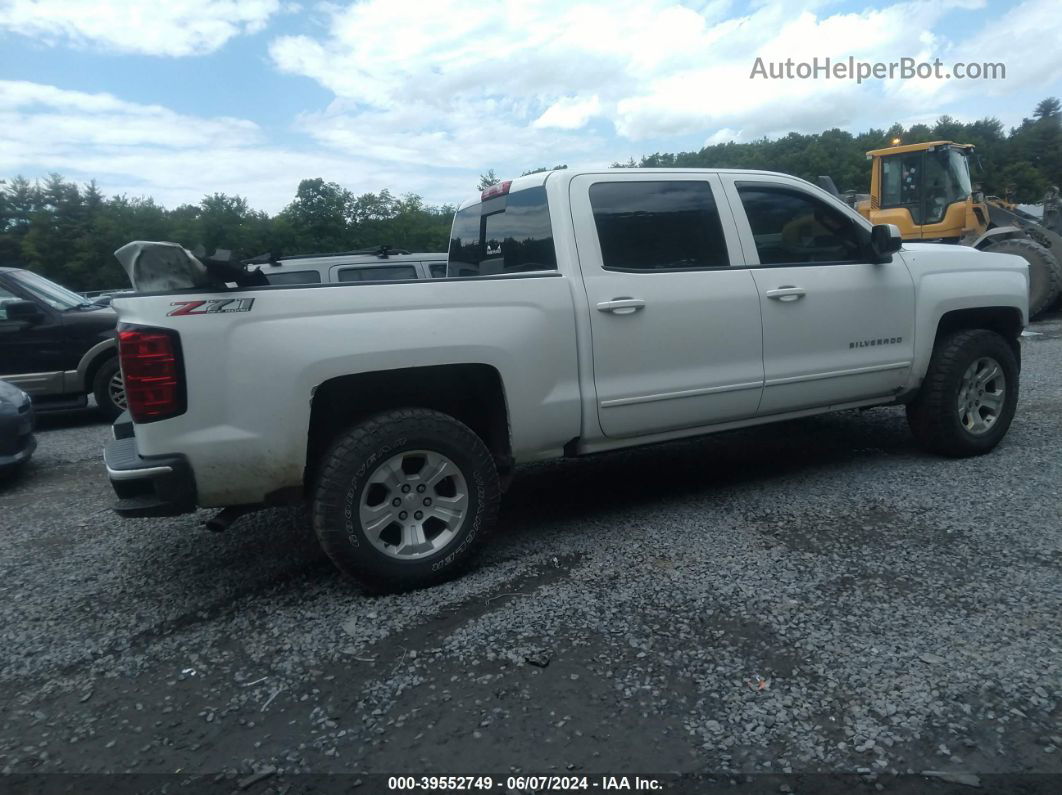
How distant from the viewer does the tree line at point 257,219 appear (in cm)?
1608

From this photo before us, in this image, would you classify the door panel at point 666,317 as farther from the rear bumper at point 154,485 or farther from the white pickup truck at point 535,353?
the rear bumper at point 154,485

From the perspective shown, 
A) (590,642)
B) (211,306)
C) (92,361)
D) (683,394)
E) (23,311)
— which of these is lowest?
(590,642)

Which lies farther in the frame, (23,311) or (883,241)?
(23,311)

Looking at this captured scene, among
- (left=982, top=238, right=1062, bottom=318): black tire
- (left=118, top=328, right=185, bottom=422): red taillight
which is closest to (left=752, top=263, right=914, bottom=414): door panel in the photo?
(left=118, top=328, right=185, bottom=422): red taillight

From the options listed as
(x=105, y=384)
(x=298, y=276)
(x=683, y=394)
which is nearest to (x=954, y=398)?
(x=683, y=394)

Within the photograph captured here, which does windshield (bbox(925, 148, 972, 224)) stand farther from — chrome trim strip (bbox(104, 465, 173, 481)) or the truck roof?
chrome trim strip (bbox(104, 465, 173, 481))

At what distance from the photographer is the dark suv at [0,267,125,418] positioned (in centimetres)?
800

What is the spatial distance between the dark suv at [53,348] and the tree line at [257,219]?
104 centimetres

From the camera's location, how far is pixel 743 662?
2.77 meters

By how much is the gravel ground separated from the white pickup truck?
0.49 metres

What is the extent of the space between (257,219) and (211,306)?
16114 millimetres

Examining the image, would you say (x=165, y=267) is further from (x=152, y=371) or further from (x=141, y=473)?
(x=141, y=473)

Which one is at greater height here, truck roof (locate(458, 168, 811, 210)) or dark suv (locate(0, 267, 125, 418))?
truck roof (locate(458, 168, 811, 210))

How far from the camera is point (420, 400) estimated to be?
379 centimetres
